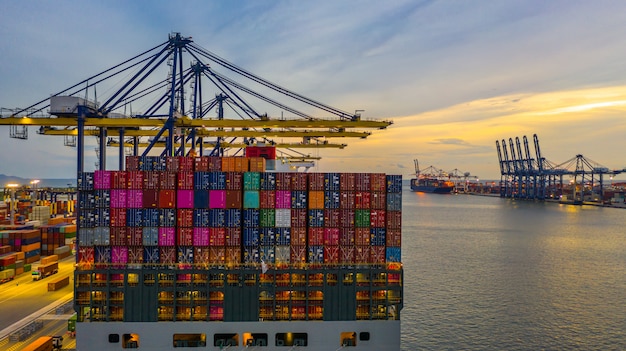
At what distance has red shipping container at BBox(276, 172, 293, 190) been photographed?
33.2m

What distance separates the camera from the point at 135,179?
108 feet

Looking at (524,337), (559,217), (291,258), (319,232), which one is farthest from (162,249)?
(559,217)

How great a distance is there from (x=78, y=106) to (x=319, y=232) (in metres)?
30.2

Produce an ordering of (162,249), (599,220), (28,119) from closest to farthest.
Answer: (162,249), (28,119), (599,220)

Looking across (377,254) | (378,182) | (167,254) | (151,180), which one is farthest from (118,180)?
(377,254)

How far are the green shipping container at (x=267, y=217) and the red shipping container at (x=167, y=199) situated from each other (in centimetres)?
664

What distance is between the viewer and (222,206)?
107 feet

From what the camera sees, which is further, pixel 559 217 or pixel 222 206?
pixel 559 217

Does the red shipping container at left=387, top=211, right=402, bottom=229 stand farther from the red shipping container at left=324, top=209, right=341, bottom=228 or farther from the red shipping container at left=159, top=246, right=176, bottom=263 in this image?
the red shipping container at left=159, top=246, right=176, bottom=263

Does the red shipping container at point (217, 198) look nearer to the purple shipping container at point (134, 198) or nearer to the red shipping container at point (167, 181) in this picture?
the red shipping container at point (167, 181)

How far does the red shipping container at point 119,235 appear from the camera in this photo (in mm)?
31953

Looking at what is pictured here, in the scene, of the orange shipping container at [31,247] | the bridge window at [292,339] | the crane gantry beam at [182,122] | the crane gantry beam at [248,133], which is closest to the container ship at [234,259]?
the bridge window at [292,339]

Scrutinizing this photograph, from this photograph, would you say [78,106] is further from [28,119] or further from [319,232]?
[319,232]

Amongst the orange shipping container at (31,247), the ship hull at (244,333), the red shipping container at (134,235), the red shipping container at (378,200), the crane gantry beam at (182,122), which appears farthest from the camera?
the orange shipping container at (31,247)
